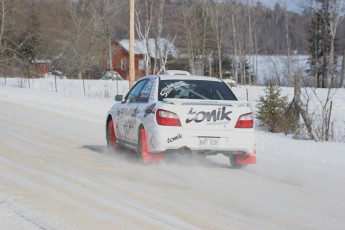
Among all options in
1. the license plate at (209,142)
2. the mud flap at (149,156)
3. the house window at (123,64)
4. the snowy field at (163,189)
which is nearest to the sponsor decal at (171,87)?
the mud flap at (149,156)

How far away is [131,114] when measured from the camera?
11.1 m

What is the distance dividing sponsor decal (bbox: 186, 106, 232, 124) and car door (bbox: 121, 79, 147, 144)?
143 cm

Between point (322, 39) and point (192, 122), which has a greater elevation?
point (322, 39)

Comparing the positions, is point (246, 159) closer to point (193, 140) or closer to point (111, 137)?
point (193, 140)

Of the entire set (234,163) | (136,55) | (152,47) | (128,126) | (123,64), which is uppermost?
(152,47)

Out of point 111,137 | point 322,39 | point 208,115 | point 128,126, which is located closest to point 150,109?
point 208,115

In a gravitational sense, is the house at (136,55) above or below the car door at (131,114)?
above

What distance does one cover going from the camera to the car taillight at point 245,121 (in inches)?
389

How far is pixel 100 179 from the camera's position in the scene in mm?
8852

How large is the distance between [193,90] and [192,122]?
998mm

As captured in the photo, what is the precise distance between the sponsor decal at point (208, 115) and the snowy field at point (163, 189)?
879 millimetres

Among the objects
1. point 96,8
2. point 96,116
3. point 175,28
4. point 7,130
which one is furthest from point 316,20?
point 7,130

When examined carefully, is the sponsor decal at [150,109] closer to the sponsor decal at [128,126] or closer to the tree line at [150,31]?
the sponsor decal at [128,126]

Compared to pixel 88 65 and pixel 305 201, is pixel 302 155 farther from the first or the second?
pixel 88 65
